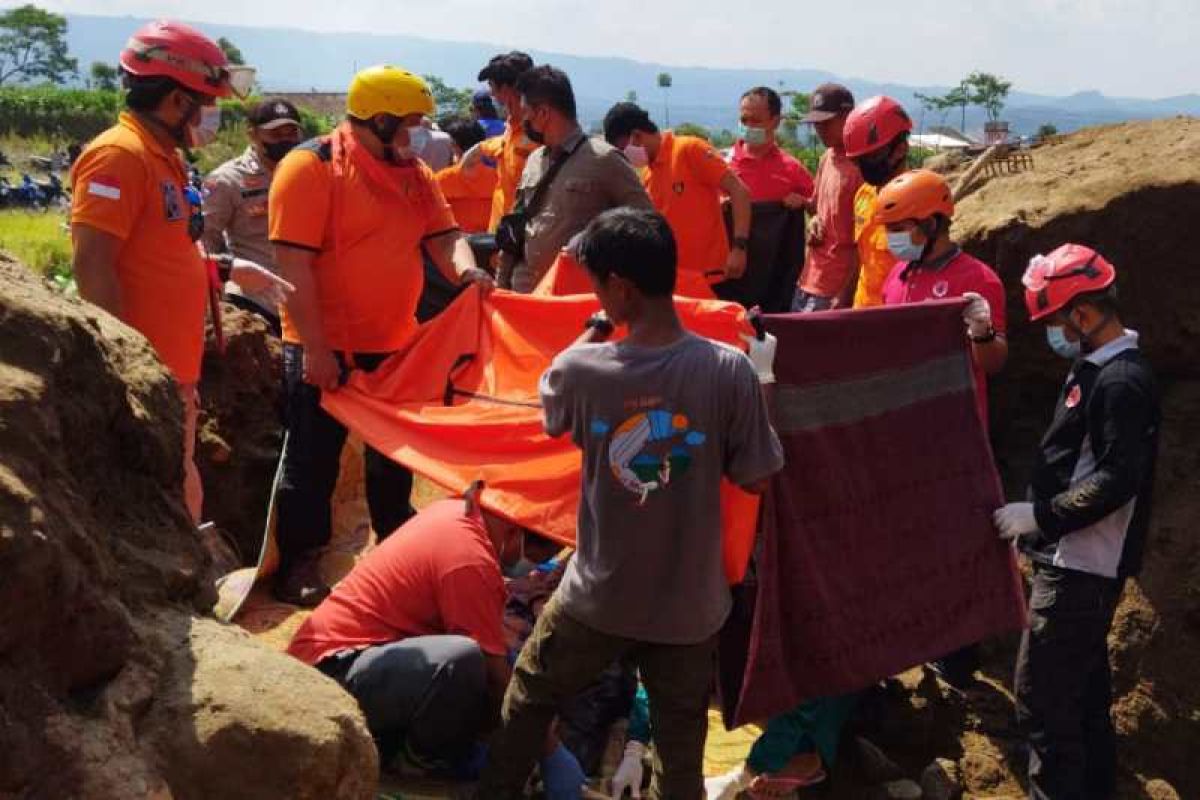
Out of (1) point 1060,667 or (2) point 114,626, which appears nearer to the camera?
(2) point 114,626

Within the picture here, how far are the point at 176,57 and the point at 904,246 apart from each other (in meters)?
2.78

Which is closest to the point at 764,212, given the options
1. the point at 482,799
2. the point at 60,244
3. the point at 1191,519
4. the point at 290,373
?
the point at 1191,519

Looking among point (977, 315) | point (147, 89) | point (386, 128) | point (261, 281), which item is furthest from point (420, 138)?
point (977, 315)

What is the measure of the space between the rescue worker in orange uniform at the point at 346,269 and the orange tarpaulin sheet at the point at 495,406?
18cm

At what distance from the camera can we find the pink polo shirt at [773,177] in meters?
7.77

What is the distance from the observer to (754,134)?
7.67 meters

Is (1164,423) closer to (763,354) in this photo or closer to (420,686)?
(763,354)

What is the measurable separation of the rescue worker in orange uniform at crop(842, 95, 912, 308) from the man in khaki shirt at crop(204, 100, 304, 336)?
9.71 ft

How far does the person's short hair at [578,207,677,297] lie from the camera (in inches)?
124

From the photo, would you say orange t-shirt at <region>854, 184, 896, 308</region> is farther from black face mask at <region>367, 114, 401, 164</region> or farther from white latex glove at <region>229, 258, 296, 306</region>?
white latex glove at <region>229, 258, 296, 306</region>

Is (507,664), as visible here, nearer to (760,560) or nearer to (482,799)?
(482,799)

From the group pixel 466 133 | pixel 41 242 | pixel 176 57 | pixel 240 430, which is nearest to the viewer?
pixel 176 57

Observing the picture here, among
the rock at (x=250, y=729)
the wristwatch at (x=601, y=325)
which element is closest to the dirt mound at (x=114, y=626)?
the rock at (x=250, y=729)

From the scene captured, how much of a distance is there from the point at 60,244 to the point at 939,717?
1449 centimetres
